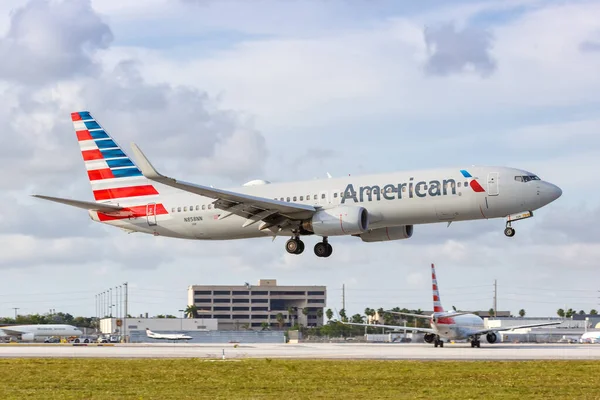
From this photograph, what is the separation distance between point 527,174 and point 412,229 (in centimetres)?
1066

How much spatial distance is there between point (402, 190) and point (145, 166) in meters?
15.0

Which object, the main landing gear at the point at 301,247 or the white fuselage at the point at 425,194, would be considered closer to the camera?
the white fuselage at the point at 425,194

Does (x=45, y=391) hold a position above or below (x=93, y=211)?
below

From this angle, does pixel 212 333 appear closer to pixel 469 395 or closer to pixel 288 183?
pixel 288 183

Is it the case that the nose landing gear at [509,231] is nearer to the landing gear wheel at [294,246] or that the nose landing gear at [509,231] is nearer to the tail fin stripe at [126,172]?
the landing gear wheel at [294,246]

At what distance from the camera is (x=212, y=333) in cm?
13962

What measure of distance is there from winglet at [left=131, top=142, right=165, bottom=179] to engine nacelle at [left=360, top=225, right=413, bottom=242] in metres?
16.8

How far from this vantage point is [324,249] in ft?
208

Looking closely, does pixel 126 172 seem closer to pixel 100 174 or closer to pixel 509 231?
pixel 100 174

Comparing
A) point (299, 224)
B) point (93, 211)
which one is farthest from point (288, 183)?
point (93, 211)

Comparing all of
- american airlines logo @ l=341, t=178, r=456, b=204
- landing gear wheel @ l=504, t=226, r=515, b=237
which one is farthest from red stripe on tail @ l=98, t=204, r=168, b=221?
landing gear wheel @ l=504, t=226, r=515, b=237

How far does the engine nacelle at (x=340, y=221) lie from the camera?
57312 millimetres

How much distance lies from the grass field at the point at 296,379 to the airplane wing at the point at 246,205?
32.6 ft

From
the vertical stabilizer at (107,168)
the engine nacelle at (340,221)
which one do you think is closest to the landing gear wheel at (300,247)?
the engine nacelle at (340,221)
